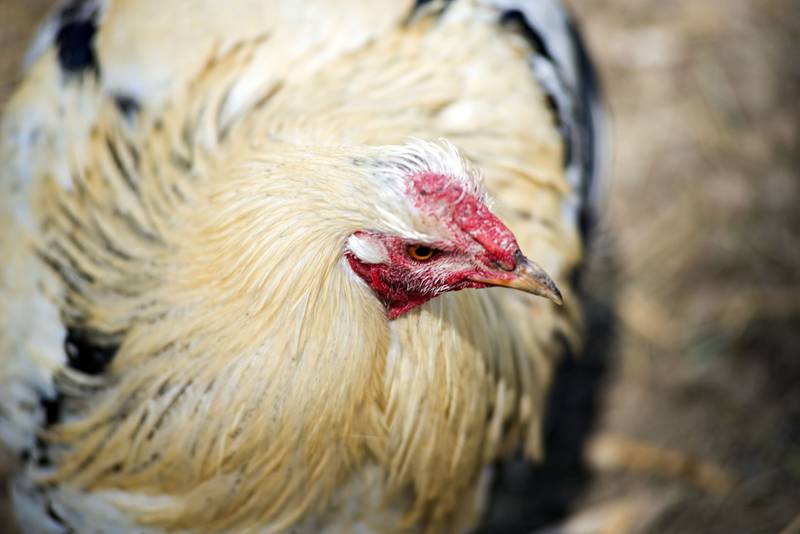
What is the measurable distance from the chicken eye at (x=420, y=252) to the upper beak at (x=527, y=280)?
0.33ft

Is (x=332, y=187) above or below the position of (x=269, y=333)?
above

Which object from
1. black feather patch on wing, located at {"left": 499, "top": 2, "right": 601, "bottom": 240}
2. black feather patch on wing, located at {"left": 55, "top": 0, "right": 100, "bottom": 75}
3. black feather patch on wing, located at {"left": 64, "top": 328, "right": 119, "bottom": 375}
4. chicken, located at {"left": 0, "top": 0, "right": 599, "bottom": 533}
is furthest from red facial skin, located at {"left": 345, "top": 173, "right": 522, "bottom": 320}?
black feather patch on wing, located at {"left": 55, "top": 0, "right": 100, "bottom": 75}

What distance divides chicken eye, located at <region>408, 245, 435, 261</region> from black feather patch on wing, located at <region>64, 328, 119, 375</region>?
686mm

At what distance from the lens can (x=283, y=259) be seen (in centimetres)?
146

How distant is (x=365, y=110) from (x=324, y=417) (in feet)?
2.21

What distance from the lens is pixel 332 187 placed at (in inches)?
56.9

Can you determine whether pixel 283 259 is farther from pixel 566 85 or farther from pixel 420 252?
pixel 566 85

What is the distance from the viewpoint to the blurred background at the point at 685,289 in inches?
116

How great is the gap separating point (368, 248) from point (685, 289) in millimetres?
2192

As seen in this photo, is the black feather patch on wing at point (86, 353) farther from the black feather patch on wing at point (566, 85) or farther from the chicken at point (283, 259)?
the black feather patch on wing at point (566, 85)

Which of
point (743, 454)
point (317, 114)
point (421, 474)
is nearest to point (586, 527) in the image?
point (743, 454)

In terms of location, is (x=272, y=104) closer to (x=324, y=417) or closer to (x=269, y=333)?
(x=269, y=333)

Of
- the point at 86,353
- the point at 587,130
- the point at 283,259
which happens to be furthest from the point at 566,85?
the point at 86,353

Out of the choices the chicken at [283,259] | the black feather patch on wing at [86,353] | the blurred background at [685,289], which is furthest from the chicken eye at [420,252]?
the blurred background at [685,289]
